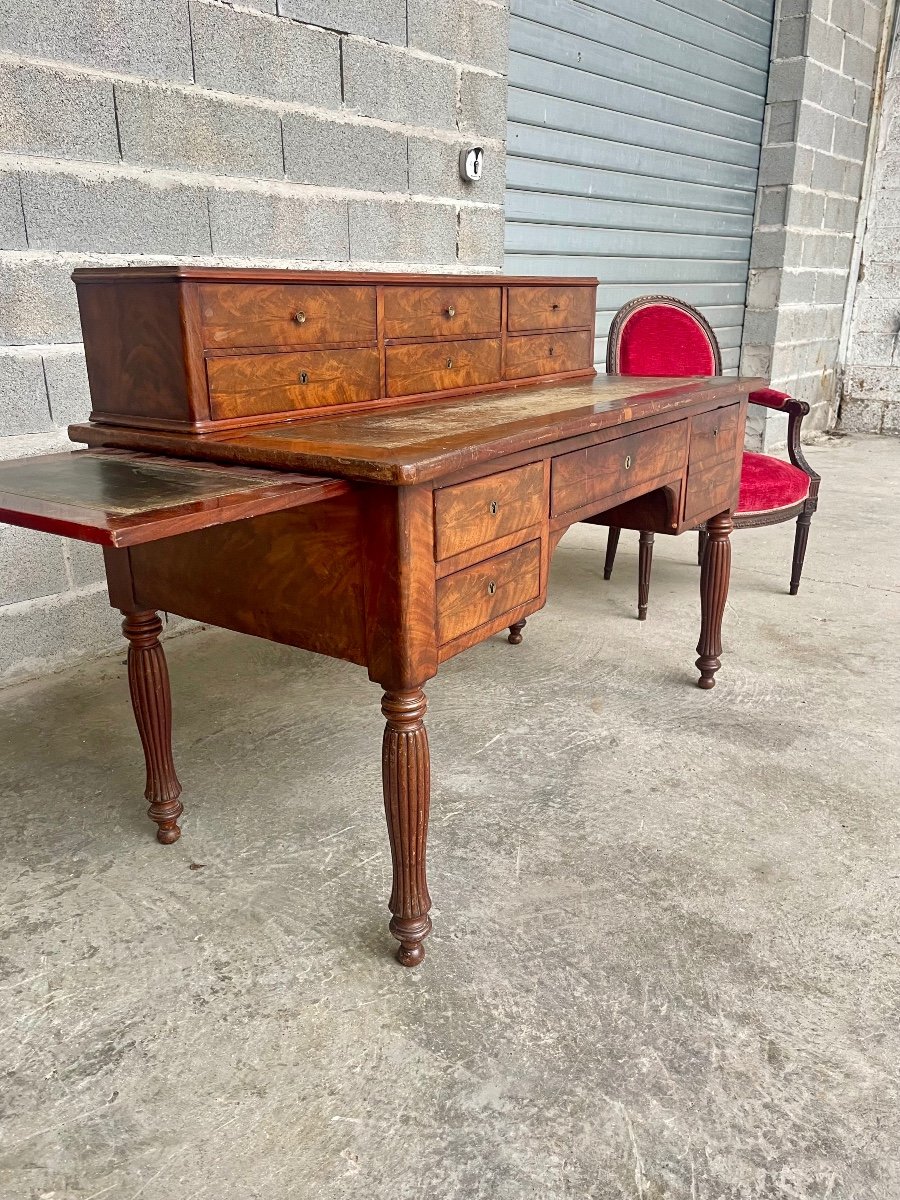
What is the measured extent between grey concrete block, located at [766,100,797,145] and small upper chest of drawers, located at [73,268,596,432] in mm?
4661

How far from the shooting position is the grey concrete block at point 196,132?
2670mm

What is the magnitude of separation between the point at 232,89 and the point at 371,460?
2.05m

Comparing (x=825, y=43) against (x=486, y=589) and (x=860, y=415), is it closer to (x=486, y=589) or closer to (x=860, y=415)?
(x=860, y=415)

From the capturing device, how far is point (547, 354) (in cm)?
265

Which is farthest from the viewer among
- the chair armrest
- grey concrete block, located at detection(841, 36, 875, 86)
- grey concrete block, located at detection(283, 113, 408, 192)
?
grey concrete block, located at detection(841, 36, 875, 86)

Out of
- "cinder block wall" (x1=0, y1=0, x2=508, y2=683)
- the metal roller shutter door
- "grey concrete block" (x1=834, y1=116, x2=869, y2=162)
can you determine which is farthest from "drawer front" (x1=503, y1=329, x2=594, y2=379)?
"grey concrete block" (x1=834, y1=116, x2=869, y2=162)

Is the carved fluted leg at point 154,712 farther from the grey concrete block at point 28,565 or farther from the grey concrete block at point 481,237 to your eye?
the grey concrete block at point 481,237

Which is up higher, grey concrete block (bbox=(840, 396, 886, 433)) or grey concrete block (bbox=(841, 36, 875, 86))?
grey concrete block (bbox=(841, 36, 875, 86))

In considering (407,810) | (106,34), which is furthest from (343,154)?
(407,810)

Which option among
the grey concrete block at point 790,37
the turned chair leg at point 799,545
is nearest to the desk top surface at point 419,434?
the turned chair leg at point 799,545

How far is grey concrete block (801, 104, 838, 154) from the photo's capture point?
598 centimetres

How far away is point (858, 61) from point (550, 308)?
5.39 meters

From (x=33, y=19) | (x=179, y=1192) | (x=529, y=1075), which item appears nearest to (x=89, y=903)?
(x=179, y=1192)

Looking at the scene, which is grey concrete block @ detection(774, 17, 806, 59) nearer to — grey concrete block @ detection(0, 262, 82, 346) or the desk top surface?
the desk top surface
